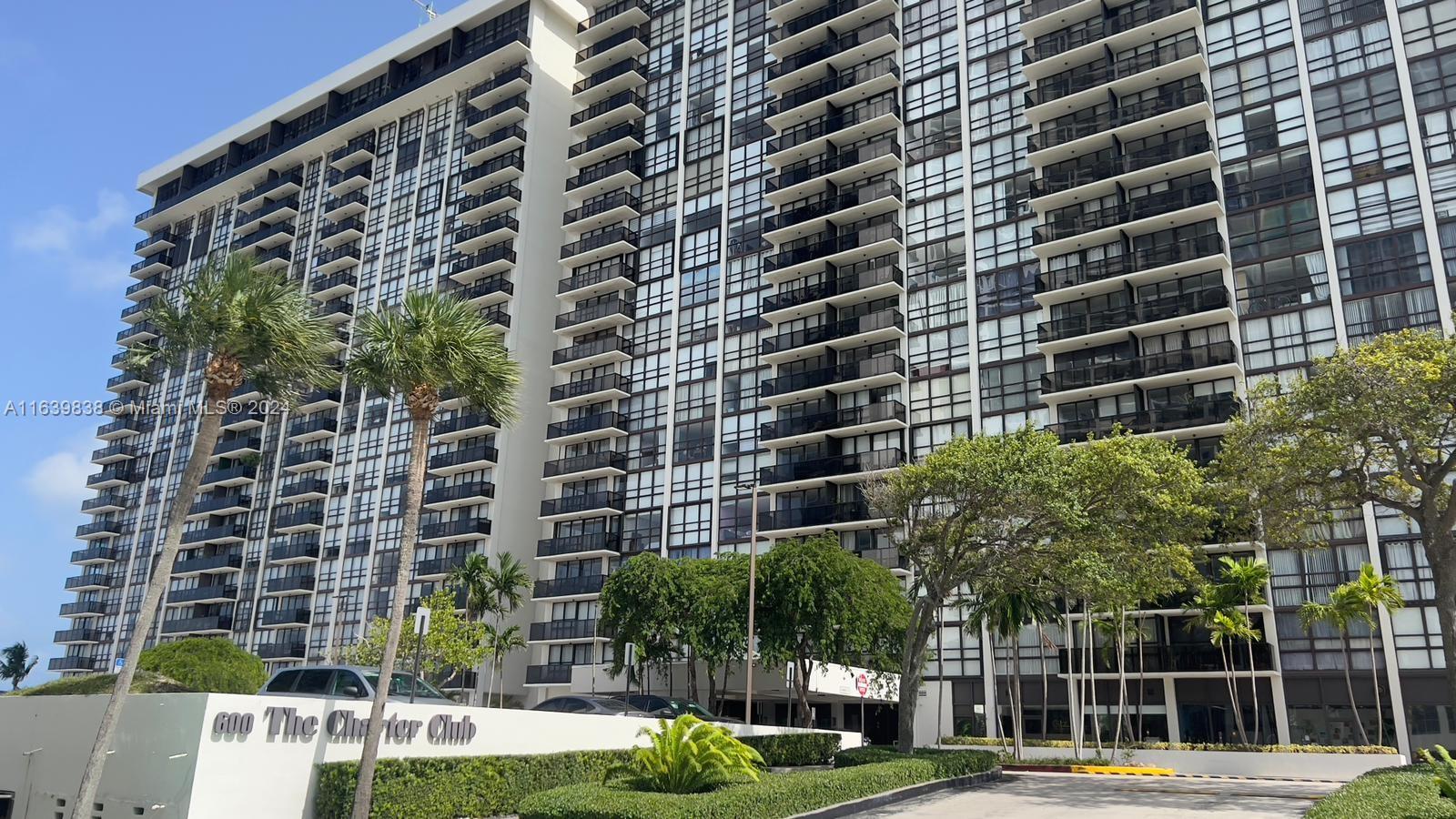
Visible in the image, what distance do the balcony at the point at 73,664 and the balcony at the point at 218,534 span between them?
1863 centimetres

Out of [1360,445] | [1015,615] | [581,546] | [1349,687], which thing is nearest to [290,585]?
[581,546]

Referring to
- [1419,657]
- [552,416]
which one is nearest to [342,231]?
[552,416]

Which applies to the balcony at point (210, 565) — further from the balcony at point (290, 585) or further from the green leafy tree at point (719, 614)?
the green leafy tree at point (719, 614)

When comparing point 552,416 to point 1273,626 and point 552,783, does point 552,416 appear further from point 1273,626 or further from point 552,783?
point 552,783

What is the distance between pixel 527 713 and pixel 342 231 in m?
78.5

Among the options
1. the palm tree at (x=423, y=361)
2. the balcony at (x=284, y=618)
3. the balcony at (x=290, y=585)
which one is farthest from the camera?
the balcony at (x=290, y=585)

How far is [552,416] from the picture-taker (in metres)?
77.7

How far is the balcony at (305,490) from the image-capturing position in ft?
281

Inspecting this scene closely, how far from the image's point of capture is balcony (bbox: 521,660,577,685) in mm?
68000

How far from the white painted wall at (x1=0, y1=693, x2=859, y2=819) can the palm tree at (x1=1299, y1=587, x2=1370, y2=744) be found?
3414cm

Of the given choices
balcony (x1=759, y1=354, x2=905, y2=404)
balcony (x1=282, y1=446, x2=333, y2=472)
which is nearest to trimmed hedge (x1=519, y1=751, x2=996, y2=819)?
balcony (x1=759, y1=354, x2=905, y2=404)

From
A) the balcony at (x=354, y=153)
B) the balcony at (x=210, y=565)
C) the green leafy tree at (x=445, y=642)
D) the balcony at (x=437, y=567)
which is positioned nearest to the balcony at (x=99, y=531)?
the balcony at (x=210, y=565)

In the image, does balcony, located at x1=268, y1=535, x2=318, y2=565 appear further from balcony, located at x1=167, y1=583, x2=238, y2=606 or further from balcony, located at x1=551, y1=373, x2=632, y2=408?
balcony, located at x1=551, y1=373, x2=632, y2=408

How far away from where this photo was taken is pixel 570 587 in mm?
69938
